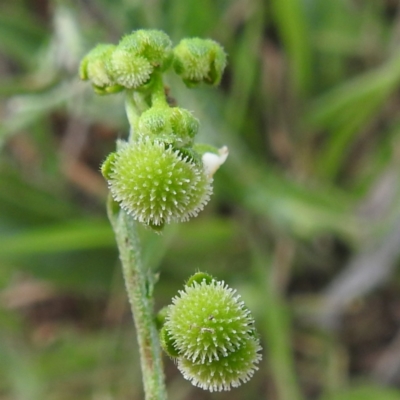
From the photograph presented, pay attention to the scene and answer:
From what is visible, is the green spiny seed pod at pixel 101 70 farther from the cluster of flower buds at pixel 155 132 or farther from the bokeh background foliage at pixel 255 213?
the bokeh background foliage at pixel 255 213

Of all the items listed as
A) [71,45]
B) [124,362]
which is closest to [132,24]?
[71,45]

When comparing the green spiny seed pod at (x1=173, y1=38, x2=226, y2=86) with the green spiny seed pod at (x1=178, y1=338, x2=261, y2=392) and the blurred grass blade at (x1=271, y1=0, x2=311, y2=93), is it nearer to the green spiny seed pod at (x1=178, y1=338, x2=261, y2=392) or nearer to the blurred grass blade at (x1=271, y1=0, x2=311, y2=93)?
the green spiny seed pod at (x1=178, y1=338, x2=261, y2=392)

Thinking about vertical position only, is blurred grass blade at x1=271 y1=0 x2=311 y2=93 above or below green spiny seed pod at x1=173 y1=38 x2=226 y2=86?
above

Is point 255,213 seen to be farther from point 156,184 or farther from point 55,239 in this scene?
point 156,184

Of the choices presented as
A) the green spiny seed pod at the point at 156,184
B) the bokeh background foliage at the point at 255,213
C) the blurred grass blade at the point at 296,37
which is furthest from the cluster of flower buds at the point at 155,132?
the blurred grass blade at the point at 296,37

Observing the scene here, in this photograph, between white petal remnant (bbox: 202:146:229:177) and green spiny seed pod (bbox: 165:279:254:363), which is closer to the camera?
green spiny seed pod (bbox: 165:279:254:363)

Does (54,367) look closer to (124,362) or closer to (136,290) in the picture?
(124,362)

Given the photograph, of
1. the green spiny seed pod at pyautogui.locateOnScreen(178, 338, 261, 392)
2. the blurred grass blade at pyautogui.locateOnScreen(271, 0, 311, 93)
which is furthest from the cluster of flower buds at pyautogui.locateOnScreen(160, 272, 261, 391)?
the blurred grass blade at pyautogui.locateOnScreen(271, 0, 311, 93)
